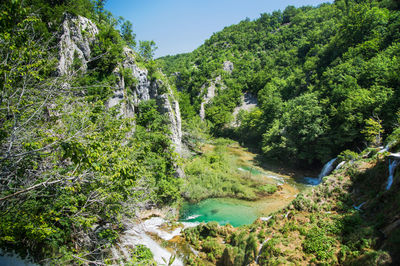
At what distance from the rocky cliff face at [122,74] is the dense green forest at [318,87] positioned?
19.7 metres

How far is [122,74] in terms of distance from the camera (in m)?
20.6

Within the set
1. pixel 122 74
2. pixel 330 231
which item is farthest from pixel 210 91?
pixel 330 231

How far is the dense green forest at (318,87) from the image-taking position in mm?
24672

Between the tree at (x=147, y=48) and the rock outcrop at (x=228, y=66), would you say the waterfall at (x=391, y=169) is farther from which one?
the rock outcrop at (x=228, y=66)

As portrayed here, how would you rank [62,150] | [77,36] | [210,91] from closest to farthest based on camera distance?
[62,150] < [77,36] < [210,91]

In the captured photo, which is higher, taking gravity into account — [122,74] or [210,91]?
[210,91]

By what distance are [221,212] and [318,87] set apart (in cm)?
3117

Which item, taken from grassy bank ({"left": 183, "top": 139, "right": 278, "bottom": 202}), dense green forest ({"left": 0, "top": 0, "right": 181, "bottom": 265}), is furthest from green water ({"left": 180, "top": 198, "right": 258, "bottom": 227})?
dense green forest ({"left": 0, "top": 0, "right": 181, "bottom": 265})

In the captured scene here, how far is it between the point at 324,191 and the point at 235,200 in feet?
36.6

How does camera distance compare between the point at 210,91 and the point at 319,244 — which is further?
the point at 210,91

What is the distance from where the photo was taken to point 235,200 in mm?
22797

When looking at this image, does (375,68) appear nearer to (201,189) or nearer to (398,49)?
(398,49)

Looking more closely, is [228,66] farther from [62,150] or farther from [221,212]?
[62,150]

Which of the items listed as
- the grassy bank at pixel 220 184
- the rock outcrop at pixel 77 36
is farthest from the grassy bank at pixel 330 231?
the rock outcrop at pixel 77 36
